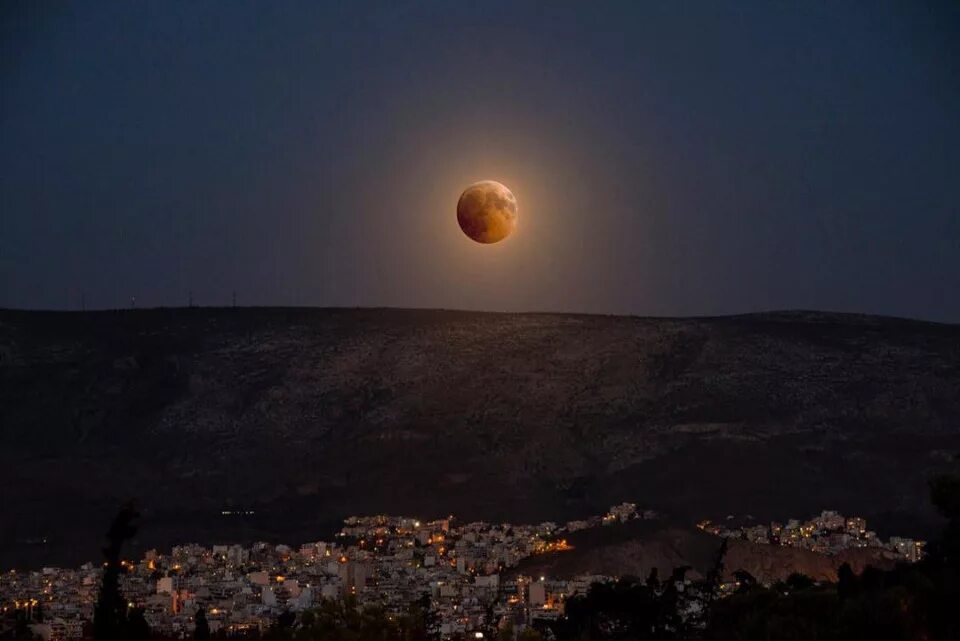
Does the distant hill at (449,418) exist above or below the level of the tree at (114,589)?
above

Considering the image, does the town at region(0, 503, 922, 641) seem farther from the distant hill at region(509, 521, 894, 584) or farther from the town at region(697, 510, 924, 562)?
the distant hill at region(509, 521, 894, 584)

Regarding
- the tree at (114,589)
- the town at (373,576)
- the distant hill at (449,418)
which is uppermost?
the distant hill at (449,418)

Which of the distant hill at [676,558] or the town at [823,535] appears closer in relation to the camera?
the distant hill at [676,558]

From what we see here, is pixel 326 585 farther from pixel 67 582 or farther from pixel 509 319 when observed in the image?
pixel 509 319

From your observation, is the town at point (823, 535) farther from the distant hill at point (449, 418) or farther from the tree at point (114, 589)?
the tree at point (114, 589)

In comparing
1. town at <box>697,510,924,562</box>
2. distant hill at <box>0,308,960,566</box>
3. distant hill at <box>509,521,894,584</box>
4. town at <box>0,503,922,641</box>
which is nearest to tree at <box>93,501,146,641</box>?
town at <box>0,503,922,641</box>

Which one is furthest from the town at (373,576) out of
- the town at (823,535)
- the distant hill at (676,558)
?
the distant hill at (676,558)

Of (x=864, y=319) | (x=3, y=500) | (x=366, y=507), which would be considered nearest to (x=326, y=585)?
(x=366, y=507)
